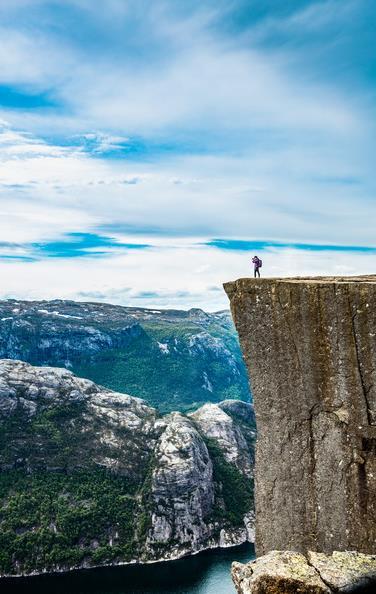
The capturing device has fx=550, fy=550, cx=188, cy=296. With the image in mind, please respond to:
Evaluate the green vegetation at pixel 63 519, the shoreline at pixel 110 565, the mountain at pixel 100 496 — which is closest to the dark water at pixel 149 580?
the shoreline at pixel 110 565

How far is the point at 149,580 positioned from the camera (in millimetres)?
132875

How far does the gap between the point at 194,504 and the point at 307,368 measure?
17632 cm

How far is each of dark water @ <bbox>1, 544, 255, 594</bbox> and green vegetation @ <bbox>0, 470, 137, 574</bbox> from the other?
779 centimetres

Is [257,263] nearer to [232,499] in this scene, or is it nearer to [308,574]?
[308,574]

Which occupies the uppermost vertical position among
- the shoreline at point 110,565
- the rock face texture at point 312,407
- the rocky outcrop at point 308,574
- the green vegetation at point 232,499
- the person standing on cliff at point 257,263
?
the person standing on cliff at point 257,263

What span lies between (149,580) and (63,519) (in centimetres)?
4323

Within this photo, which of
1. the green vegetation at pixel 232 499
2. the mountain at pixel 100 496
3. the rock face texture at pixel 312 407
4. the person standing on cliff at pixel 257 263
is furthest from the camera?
the green vegetation at pixel 232 499

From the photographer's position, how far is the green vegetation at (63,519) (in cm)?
15312

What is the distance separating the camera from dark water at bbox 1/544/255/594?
123000 mm

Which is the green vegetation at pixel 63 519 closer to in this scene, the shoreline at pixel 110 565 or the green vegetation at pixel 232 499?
the shoreline at pixel 110 565

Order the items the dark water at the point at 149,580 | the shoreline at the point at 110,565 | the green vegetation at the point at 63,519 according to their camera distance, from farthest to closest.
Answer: the green vegetation at the point at 63,519 < the shoreline at the point at 110,565 < the dark water at the point at 149,580

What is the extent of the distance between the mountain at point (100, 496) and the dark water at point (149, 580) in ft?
27.8

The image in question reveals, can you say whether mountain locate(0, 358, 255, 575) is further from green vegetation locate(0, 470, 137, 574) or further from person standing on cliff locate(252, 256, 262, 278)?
person standing on cliff locate(252, 256, 262, 278)

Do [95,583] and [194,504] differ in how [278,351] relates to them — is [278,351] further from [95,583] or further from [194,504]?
[194,504]
